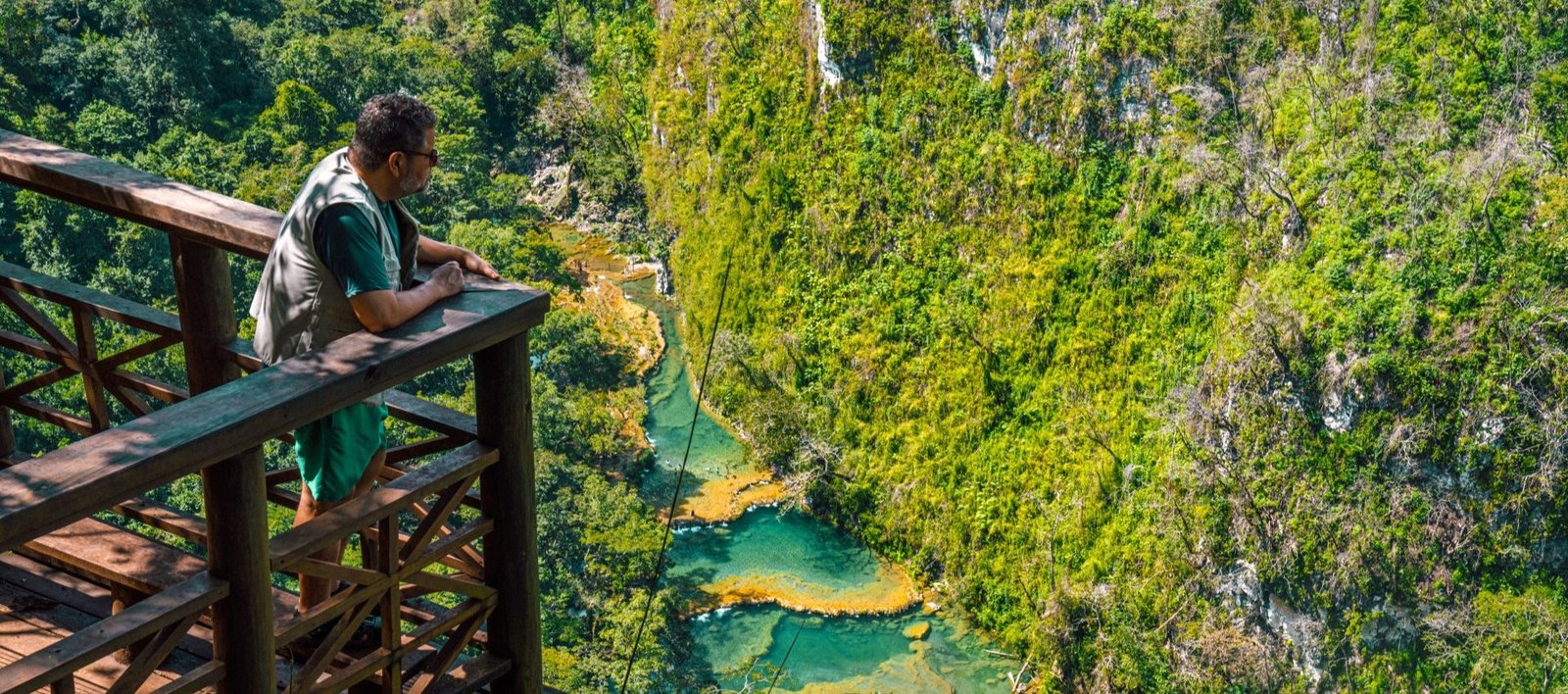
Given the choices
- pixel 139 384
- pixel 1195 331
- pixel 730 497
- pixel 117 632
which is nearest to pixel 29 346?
pixel 139 384

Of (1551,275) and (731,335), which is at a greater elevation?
(1551,275)

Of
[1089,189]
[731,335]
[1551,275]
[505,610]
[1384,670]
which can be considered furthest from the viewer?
[731,335]

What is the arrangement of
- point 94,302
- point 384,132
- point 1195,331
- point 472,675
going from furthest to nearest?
point 1195,331
point 94,302
point 472,675
point 384,132

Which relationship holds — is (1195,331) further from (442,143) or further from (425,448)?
(425,448)

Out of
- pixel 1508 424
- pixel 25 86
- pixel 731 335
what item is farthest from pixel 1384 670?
pixel 25 86

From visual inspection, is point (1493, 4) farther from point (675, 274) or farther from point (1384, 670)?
point (675, 274)

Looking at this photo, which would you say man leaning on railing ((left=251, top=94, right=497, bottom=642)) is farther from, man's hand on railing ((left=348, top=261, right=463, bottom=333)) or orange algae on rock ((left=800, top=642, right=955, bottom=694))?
orange algae on rock ((left=800, top=642, right=955, bottom=694))
